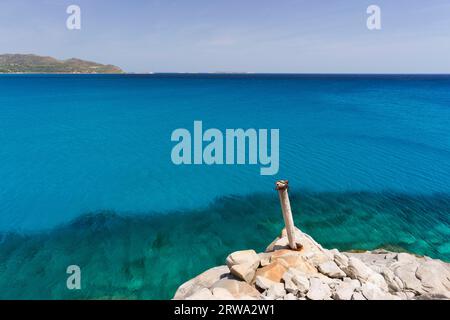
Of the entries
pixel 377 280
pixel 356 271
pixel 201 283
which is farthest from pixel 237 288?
pixel 377 280

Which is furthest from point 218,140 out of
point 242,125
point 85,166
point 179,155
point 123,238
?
point 123,238

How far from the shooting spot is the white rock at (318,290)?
438 inches

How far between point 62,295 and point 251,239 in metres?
11.2

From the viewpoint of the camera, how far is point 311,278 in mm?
11992

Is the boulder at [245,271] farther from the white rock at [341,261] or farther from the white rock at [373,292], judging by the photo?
the white rock at [373,292]

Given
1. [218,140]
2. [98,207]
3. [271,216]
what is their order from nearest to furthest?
[271,216] → [98,207] → [218,140]

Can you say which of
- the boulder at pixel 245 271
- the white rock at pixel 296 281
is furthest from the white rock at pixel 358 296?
the boulder at pixel 245 271

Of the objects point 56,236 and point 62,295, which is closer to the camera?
point 62,295

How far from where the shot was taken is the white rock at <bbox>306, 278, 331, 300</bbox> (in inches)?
438

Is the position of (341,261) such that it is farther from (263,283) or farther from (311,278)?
(263,283)

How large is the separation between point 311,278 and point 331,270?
4.22 ft

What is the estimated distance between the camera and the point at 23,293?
15.4 m

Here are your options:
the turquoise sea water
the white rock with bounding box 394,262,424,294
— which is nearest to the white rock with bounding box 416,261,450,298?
the white rock with bounding box 394,262,424,294

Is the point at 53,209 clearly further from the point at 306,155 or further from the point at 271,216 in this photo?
the point at 306,155
